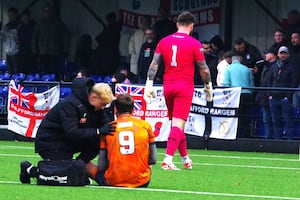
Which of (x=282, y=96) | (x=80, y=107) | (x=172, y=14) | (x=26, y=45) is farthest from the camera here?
(x=26, y=45)

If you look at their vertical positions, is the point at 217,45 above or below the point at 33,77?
above

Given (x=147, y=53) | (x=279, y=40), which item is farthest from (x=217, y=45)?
(x=279, y=40)

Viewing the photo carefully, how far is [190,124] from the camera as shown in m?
21.1

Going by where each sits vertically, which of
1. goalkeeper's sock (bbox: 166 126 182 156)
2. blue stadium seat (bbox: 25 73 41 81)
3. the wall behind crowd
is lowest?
goalkeeper's sock (bbox: 166 126 182 156)

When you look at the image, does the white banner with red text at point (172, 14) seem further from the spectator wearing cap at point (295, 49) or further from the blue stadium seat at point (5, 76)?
the spectator wearing cap at point (295, 49)

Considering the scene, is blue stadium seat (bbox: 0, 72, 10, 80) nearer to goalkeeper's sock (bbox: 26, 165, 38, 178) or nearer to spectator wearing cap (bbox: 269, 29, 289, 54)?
spectator wearing cap (bbox: 269, 29, 289, 54)

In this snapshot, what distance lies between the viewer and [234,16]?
83.8ft

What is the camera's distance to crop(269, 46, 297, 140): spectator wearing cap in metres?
20.4

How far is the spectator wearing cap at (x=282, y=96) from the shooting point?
2039cm

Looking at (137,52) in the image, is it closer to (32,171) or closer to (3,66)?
(3,66)

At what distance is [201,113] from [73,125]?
28.7 feet

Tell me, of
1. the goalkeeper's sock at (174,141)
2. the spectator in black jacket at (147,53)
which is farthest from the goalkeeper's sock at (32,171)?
the spectator in black jacket at (147,53)

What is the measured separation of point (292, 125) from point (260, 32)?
5446 mm

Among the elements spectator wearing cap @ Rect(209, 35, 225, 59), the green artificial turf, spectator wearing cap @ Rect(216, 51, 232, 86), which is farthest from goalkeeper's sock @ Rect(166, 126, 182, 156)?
spectator wearing cap @ Rect(209, 35, 225, 59)
